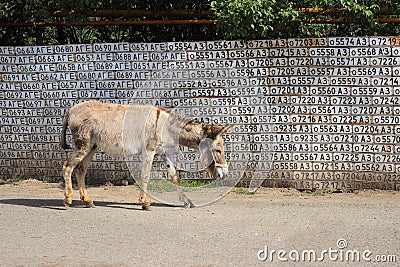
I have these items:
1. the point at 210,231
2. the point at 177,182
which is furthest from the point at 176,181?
the point at 210,231

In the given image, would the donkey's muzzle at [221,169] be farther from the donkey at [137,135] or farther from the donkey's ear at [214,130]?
the donkey's ear at [214,130]

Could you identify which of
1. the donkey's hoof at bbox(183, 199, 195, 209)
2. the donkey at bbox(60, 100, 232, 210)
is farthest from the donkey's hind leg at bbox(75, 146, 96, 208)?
the donkey's hoof at bbox(183, 199, 195, 209)

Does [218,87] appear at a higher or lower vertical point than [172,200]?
higher

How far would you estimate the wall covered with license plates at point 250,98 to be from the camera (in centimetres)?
1008

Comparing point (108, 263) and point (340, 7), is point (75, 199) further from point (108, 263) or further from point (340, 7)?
point (340, 7)

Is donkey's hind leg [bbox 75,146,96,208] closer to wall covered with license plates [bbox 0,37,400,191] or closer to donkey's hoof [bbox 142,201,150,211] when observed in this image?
donkey's hoof [bbox 142,201,150,211]

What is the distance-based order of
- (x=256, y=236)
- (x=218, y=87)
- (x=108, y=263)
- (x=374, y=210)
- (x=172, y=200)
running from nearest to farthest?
(x=108, y=263), (x=256, y=236), (x=374, y=210), (x=172, y=200), (x=218, y=87)

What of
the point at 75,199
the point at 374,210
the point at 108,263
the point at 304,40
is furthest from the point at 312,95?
the point at 108,263

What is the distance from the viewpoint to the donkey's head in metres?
9.32

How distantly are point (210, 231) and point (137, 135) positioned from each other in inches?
78.5

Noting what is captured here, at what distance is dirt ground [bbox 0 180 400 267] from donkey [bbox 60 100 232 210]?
505 mm

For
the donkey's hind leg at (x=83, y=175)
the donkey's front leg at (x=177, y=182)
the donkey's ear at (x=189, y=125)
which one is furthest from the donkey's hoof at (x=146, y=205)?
the donkey's ear at (x=189, y=125)

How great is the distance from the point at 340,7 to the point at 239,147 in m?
2.51

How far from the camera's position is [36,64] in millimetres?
11367
